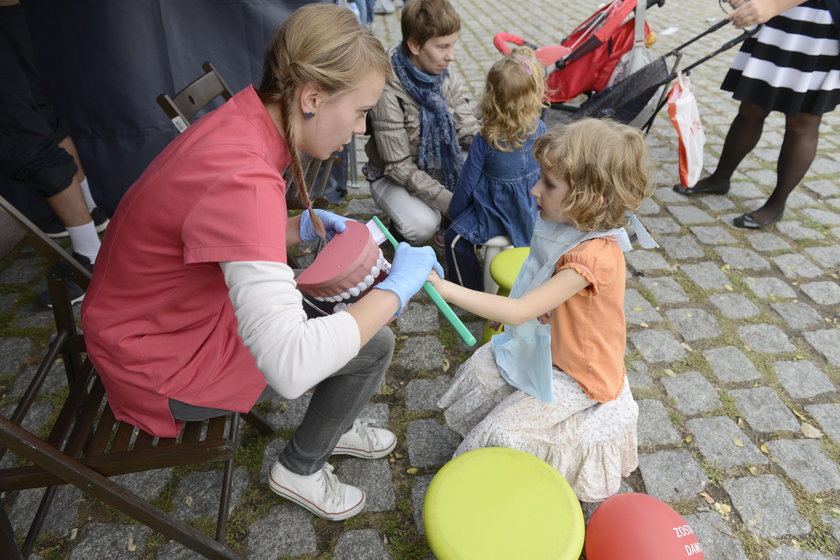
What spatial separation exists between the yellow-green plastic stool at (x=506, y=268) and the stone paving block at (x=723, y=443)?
919 mm

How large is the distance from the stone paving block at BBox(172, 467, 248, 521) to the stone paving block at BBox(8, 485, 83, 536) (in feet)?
1.11

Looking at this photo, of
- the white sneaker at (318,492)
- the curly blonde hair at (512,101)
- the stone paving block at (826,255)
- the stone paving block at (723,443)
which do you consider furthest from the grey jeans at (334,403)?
the stone paving block at (826,255)

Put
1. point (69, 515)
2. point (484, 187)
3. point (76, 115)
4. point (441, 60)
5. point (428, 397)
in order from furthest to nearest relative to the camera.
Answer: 1. point (76, 115)
2. point (441, 60)
3. point (484, 187)
4. point (428, 397)
5. point (69, 515)

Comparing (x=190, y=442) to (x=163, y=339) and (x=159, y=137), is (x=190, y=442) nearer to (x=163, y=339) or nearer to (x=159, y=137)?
(x=163, y=339)

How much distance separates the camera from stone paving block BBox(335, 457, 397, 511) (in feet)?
6.88

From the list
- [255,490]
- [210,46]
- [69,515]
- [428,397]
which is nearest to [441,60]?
[210,46]

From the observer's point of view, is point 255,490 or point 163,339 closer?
point 163,339

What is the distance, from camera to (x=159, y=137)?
11.2 ft

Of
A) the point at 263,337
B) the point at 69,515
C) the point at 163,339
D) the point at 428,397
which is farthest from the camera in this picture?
the point at 428,397

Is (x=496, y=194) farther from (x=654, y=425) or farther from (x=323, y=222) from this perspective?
(x=654, y=425)

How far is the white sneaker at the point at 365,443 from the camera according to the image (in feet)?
7.23

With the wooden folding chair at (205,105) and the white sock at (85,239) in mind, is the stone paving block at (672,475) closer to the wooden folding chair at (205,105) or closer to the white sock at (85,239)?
the wooden folding chair at (205,105)

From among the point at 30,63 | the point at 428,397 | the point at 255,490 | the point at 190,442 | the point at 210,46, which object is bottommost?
the point at 428,397

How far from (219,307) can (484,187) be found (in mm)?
1578
